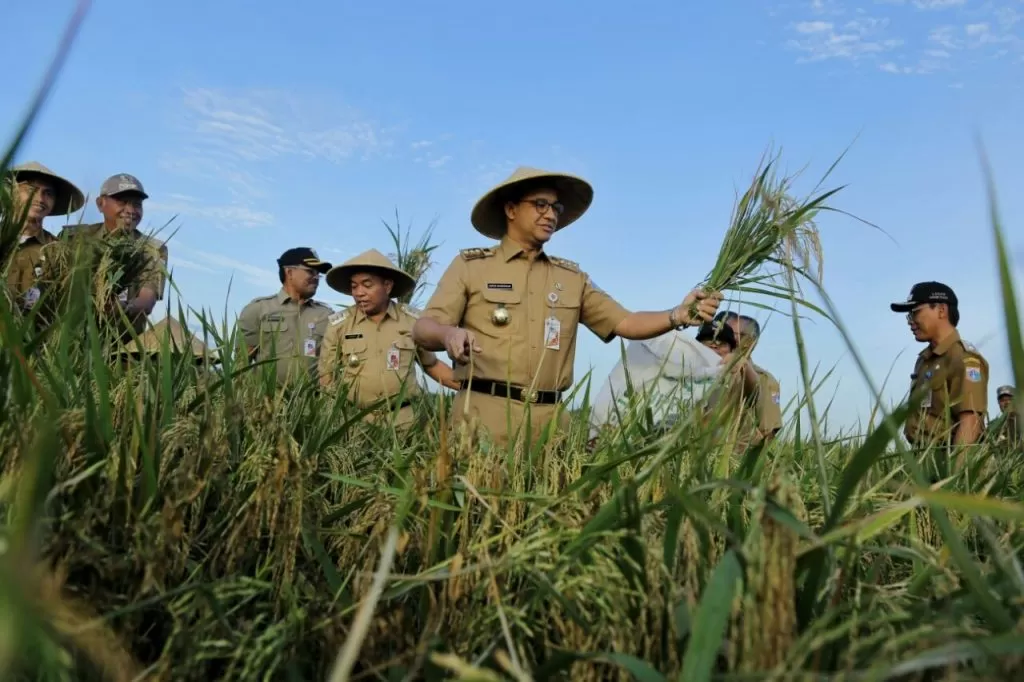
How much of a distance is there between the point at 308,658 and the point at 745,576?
60cm

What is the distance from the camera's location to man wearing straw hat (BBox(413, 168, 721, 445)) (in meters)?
3.72

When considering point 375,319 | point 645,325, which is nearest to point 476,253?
point 645,325

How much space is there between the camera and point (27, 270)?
2.89 meters

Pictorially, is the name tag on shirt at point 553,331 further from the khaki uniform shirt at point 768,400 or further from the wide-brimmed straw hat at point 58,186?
the wide-brimmed straw hat at point 58,186

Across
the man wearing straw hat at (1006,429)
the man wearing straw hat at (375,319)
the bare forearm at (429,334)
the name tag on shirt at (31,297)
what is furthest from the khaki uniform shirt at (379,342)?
the man wearing straw hat at (1006,429)

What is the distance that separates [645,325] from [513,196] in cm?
94

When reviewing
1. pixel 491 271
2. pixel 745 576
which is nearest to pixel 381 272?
pixel 491 271

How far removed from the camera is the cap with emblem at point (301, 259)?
6363 millimetres

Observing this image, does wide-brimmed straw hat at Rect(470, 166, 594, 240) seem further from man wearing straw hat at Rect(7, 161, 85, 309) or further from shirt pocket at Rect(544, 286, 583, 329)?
man wearing straw hat at Rect(7, 161, 85, 309)

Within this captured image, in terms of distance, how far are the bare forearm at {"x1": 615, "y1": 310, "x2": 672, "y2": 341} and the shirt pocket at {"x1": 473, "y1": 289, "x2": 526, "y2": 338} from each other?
1.61ft

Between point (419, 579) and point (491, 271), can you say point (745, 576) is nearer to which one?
point (419, 579)

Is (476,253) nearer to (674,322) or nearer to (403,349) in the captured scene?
(674,322)

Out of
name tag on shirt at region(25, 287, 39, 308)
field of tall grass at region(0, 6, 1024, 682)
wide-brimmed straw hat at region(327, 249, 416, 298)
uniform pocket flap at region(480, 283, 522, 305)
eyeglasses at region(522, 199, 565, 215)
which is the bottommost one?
field of tall grass at region(0, 6, 1024, 682)

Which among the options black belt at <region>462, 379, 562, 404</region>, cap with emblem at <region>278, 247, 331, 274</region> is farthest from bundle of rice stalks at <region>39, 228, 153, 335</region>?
cap with emblem at <region>278, 247, 331, 274</region>
